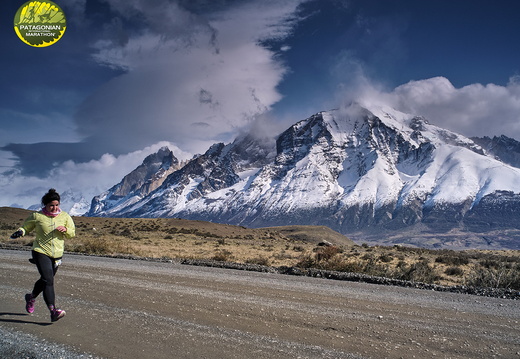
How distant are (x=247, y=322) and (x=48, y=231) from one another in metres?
4.72

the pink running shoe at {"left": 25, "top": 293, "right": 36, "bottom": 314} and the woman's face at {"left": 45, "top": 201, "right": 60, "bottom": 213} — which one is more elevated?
the woman's face at {"left": 45, "top": 201, "right": 60, "bottom": 213}

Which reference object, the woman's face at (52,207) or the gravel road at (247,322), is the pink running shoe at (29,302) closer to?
the gravel road at (247,322)

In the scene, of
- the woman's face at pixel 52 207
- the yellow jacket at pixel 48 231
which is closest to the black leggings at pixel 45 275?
the yellow jacket at pixel 48 231

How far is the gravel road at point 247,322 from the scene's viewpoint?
6718mm

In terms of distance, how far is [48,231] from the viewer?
8.02 meters

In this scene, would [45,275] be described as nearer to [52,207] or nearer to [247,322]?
[52,207]

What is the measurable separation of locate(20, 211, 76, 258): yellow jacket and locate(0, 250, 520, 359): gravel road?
5.08 ft

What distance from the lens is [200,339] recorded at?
7.14 metres

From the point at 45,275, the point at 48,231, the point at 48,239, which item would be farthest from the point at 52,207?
the point at 45,275

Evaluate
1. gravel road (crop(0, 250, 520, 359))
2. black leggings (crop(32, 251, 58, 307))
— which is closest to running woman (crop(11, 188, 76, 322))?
black leggings (crop(32, 251, 58, 307))

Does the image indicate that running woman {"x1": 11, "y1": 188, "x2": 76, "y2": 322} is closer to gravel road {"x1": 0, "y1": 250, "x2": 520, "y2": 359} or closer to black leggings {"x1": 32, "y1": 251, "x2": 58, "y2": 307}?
black leggings {"x1": 32, "y1": 251, "x2": 58, "y2": 307}

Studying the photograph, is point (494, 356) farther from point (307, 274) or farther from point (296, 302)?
point (307, 274)

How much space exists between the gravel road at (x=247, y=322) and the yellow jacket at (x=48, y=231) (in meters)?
1.55

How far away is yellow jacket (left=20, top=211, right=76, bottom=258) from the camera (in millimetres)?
7945
